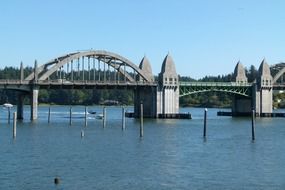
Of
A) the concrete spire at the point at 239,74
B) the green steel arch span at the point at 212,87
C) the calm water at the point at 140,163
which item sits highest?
the concrete spire at the point at 239,74

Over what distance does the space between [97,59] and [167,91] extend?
1890 centimetres

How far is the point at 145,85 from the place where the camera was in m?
149

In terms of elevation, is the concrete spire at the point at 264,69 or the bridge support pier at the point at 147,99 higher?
the concrete spire at the point at 264,69

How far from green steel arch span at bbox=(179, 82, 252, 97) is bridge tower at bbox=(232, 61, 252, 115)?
4.16m

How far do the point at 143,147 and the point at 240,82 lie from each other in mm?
106229

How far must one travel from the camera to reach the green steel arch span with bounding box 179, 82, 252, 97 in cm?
15725

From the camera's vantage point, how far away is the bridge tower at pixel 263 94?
545ft

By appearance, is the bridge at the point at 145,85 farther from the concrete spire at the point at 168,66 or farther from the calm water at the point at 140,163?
the calm water at the point at 140,163

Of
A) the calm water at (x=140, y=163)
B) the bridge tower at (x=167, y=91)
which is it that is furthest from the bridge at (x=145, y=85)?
the calm water at (x=140, y=163)

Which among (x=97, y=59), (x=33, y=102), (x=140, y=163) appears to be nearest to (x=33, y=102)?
(x=33, y=102)

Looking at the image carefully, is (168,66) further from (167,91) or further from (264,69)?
(264,69)

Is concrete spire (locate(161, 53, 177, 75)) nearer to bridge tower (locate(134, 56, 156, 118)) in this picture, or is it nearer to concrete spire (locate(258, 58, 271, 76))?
bridge tower (locate(134, 56, 156, 118))

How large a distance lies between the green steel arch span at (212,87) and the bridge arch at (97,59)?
9072mm

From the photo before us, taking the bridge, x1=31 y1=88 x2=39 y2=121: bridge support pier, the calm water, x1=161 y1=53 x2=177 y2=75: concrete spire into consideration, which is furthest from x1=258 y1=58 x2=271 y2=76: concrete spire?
the calm water
